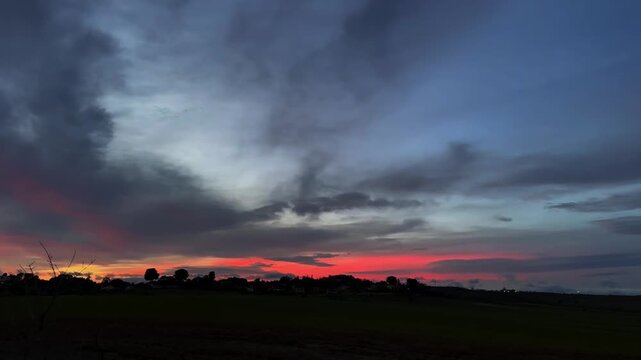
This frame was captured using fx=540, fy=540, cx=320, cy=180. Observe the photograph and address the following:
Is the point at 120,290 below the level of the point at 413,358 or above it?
above

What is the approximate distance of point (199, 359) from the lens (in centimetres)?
3684

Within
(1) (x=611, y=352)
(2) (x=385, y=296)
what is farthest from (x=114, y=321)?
(2) (x=385, y=296)

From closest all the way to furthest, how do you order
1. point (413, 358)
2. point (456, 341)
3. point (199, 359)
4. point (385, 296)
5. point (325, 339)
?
point (199, 359)
point (413, 358)
point (325, 339)
point (456, 341)
point (385, 296)

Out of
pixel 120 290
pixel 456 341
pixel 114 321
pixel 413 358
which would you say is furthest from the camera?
pixel 120 290

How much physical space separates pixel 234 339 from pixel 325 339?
943 centimetres

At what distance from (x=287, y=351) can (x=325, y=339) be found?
36.0 feet

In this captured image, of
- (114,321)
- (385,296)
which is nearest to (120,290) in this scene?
(385,296)

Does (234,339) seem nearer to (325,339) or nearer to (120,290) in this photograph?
(325,339)

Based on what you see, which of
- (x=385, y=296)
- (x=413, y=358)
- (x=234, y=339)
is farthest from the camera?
(x=385, y=296)

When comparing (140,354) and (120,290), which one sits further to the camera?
(120,290)

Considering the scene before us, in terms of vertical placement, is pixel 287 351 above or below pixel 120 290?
below

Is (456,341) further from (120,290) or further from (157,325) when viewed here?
(120,290)

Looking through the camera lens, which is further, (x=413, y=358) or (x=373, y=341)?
(x=373, y=341)

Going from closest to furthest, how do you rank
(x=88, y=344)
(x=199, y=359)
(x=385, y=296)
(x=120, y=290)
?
(x=199, y=359) < (x=88, y=344) < (x=120, y=290) < (x=385, y=296)
